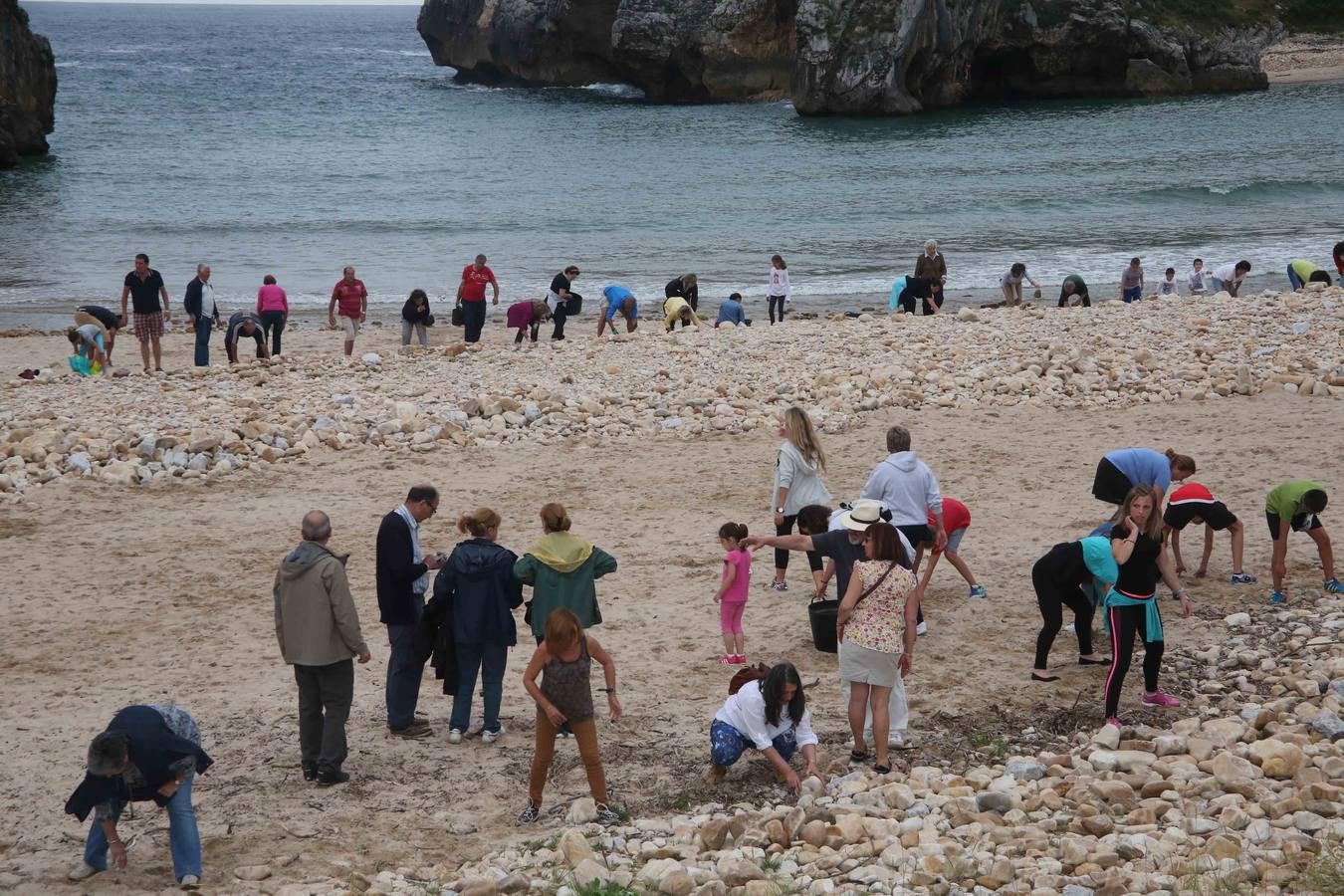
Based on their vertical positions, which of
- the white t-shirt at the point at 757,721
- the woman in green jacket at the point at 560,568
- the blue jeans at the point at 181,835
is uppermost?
the woman in green jacket at the point at 560,568

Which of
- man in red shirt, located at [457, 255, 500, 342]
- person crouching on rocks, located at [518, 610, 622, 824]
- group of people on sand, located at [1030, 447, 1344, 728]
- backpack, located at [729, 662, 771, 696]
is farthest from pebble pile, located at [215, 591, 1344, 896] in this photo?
man in red shirt, located at [457, 255, 500, 342]

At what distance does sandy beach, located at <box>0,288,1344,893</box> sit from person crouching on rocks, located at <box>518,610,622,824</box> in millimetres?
279

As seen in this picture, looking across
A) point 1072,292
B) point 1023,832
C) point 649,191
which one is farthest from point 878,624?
point 649,191

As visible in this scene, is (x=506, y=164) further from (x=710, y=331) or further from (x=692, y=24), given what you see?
(x=710, y=331)

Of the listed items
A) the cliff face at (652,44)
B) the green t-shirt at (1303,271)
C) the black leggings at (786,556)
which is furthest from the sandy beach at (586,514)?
the cliff face at (652,44)

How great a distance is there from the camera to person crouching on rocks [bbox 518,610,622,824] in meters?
6.37

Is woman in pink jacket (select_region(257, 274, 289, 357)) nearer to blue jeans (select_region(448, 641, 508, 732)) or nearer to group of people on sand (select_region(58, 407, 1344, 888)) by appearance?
group of people on sand (select_region(58, 407, 1344, 888))

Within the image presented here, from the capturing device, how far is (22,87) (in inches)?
1969

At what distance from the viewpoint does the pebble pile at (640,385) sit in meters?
13.4

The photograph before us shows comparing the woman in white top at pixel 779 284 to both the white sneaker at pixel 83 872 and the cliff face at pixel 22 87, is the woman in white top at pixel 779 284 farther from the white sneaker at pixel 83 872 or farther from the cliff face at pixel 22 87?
the cliff face at pixel 22 87

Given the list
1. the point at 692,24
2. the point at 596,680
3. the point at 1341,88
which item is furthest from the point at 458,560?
the point at 1341,88

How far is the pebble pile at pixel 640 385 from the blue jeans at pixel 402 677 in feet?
19.8

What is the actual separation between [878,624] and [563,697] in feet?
5.53

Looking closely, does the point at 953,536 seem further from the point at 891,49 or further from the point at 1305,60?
the point at 1305,60
